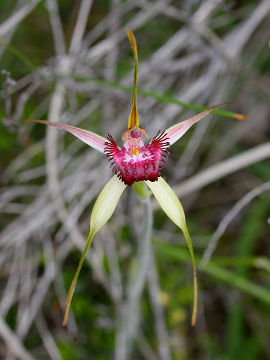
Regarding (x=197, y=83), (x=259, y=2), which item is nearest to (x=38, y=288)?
(x=197, y=83)

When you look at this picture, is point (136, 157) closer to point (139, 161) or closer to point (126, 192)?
point (139, 161)

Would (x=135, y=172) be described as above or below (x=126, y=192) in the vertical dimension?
above

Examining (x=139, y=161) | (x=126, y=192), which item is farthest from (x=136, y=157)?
(x=126, y=192)

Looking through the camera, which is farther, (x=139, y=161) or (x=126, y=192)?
(x=126, y=192)

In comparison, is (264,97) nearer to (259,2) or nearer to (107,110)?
(259,2)

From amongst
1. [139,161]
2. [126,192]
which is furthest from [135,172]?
[126,192]

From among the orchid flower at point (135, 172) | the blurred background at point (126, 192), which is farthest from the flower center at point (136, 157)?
the blurred background at point (126, 192)

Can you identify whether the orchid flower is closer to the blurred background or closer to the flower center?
the flower center
